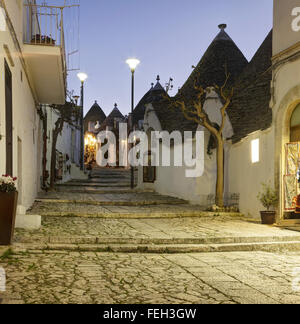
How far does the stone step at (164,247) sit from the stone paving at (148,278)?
0.27 meters

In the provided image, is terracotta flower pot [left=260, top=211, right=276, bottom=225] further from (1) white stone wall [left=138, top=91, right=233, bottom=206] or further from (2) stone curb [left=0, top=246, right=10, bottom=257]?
(2) stone curb [left=0, top=246, right=10, bottom=257]

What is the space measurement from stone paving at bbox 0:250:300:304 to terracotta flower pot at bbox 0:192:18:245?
407mm

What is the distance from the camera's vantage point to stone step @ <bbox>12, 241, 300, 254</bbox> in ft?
23.4

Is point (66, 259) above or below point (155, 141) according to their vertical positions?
below

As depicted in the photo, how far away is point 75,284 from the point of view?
4895 millimetres

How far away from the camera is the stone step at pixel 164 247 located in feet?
23.4

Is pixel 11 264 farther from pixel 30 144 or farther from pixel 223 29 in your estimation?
pixel 223 29

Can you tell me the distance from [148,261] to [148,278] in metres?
1.21

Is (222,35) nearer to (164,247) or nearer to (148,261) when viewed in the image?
(164,247)

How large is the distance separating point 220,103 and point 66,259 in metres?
10.1

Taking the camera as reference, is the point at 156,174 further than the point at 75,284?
Yes

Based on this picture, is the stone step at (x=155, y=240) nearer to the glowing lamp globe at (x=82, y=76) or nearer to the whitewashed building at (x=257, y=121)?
the whitewashed building at (x=257, y=121)

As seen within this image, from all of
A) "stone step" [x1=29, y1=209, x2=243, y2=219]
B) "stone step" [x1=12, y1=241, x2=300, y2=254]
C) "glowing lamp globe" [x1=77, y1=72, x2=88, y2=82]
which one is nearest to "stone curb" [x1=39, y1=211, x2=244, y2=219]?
"stone step" [x1=29, y1=209, x2=243, y2=219]
